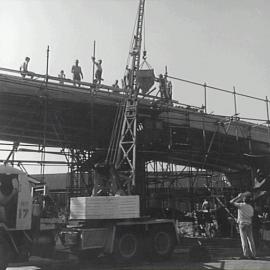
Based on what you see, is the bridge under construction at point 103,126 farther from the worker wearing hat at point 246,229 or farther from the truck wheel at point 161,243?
the worker wearing hat at point 246,229

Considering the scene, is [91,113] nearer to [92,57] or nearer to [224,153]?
[92,57]

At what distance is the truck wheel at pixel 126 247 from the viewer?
1373cm

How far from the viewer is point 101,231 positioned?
13.9m

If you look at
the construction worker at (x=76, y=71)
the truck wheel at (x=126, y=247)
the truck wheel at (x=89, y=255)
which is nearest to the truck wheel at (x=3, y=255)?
the truck wheel at (x=89, y=255)

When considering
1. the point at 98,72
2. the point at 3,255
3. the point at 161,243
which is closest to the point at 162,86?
the point at 98,72

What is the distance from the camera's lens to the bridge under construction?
1989cm

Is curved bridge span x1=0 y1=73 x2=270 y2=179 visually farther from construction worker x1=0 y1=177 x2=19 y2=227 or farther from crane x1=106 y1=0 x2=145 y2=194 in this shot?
construction worker x1=0 y1=177 x2=19 y2=227

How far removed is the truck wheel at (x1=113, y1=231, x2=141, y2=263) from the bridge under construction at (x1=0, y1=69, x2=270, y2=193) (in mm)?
7514

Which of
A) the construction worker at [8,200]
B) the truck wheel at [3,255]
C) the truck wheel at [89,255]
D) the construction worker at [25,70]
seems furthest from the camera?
the construction worker at [25,70]

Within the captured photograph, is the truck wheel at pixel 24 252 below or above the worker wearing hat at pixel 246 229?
below

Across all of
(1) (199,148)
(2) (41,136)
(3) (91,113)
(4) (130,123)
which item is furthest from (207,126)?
(2) (41,136)

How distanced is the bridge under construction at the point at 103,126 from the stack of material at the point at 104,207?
20.1 feet

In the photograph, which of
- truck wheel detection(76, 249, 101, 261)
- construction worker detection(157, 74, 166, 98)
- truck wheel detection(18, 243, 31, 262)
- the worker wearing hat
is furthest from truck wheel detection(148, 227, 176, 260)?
construction worker detection(157, 74, 166, 98)

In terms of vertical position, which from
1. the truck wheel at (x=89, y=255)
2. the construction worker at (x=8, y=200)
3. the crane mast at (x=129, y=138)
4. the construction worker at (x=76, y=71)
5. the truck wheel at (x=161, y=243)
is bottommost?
the truck wheel at (x=89, y=255)
